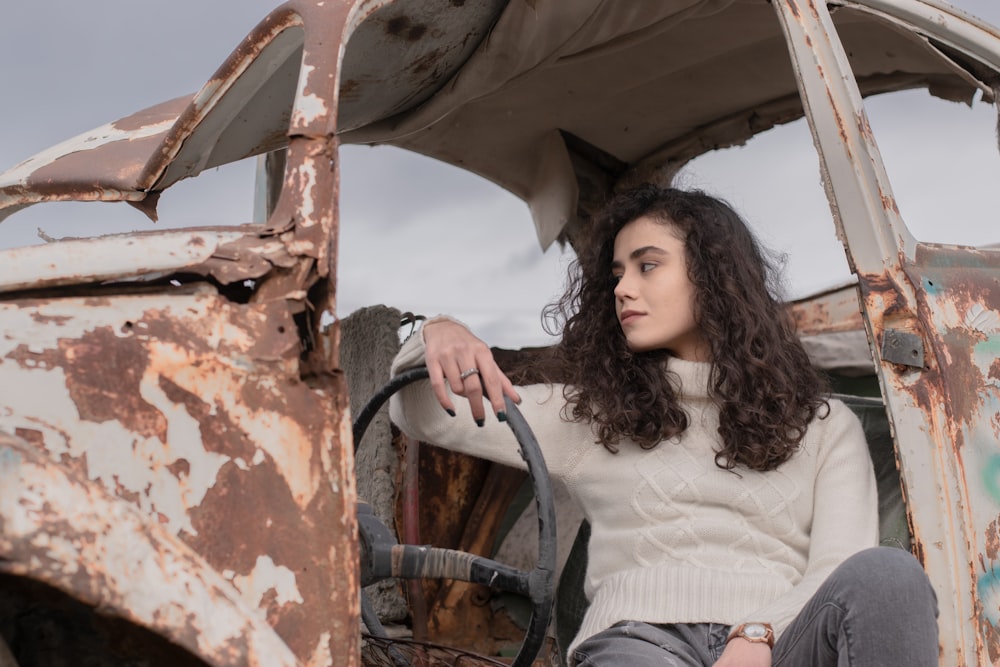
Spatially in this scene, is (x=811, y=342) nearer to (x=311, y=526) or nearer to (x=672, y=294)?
(x=672, y=294)

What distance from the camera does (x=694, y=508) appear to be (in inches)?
87.0

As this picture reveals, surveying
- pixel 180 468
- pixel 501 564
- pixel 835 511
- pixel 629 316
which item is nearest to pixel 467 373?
pixel 501 564

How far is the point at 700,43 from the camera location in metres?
2.96

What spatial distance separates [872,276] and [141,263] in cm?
133

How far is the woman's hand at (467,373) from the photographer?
1.88m

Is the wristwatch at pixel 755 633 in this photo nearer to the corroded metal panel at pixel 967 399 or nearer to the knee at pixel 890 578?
the knee at pixel 890 578

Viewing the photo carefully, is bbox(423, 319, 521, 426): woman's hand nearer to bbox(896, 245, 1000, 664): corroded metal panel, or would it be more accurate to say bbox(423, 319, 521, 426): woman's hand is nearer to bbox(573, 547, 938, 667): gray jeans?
bbox(573, 547, 938, 667): gray jeans

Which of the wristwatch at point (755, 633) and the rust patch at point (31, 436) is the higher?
the rust patch at point (31, 436)

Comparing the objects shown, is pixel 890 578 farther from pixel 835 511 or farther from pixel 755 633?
pixel 835 511

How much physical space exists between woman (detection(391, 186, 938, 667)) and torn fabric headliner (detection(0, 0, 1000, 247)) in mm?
454

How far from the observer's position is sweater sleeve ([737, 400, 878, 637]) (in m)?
2.02

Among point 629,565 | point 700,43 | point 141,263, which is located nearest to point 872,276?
point 629,565

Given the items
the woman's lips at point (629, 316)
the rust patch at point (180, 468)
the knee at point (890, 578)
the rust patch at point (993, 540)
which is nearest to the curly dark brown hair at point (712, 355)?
the woman's lips at point (629, 316)

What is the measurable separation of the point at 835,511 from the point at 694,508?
0.26m
